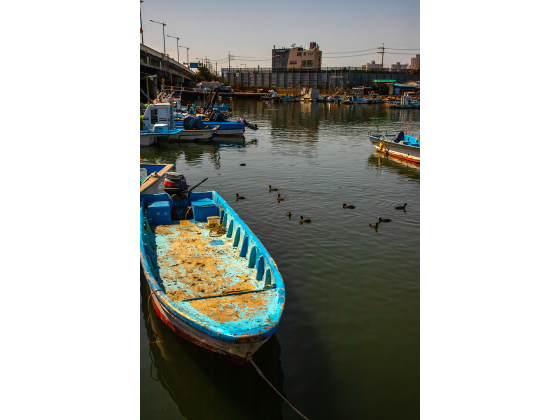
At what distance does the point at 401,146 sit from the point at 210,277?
881 inches

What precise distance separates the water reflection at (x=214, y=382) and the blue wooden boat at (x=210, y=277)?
59 centimetres

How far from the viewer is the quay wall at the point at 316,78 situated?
120375 mm

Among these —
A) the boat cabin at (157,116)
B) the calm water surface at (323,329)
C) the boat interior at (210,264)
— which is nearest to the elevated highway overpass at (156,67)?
the boat cabin at (157,116)

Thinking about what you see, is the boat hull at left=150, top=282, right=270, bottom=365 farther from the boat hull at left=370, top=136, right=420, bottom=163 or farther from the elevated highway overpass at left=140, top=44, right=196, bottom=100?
the elevated highway overpass at left=140, top=44, right=196, bottom=100

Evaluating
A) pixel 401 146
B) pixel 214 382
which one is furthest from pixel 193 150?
pixel 214 382

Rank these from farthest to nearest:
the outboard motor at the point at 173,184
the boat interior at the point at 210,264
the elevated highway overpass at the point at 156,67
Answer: the elevated highway overpass at the point at 156,67 < the outboard motor at the point at 173,184 < the boat interior at the point at 210,264

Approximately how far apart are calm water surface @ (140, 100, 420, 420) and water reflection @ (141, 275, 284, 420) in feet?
0.06

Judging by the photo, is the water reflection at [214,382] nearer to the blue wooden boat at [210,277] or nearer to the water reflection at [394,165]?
the blue wooden boat at [210,277]

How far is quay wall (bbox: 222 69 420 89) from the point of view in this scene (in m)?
120

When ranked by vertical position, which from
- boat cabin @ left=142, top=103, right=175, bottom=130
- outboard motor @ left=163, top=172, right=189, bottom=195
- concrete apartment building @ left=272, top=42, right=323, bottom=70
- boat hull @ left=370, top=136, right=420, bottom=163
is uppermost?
concrete apartment building @ left=272, top=42, right=323, bottom=70

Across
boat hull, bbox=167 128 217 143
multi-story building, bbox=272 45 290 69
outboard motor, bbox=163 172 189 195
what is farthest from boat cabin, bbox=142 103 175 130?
multi-story building, bbox=272 45 290 69
